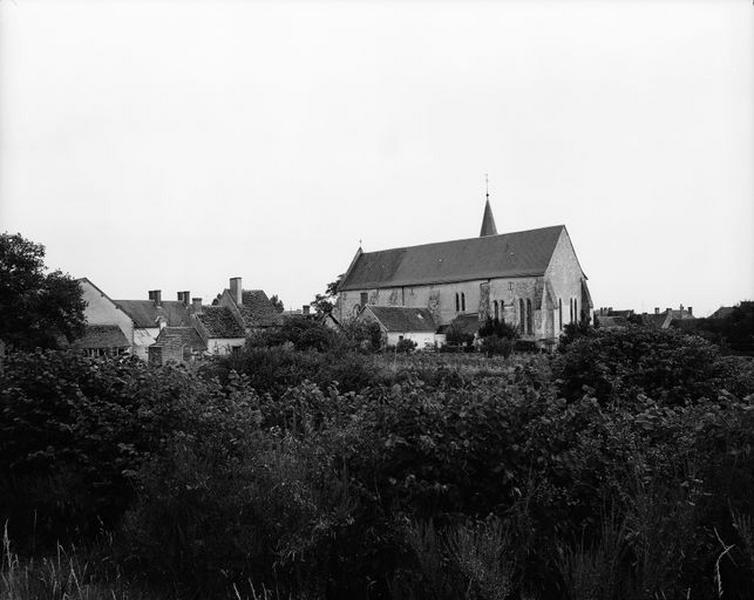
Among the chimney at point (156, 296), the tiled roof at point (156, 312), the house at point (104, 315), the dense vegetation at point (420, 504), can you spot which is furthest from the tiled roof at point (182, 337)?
the dense vegetation at point (420, 504)

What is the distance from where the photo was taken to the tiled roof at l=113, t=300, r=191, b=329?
209 feet

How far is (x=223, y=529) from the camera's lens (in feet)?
18.9

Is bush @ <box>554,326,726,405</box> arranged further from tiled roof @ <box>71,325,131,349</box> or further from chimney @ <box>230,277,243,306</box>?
chimney @ <box>230,277,243,306</box>

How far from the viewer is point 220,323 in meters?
56.5

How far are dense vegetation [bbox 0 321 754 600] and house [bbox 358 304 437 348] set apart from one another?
171ft

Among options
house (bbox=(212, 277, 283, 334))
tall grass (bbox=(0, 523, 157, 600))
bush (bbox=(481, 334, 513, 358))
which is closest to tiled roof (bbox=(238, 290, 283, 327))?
house (bbox=(212, 277, 283, 334))

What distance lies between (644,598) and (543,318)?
199 feet

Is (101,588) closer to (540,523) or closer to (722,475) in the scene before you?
(540,523)

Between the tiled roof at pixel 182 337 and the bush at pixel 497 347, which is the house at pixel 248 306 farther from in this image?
the bush at pixel 497 347

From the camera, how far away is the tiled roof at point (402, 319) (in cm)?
6259

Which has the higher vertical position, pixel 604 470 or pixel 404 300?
pixel 404 300

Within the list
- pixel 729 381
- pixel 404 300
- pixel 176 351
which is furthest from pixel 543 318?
pixel 729 381

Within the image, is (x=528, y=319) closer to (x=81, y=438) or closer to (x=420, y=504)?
(x=81, y=438)

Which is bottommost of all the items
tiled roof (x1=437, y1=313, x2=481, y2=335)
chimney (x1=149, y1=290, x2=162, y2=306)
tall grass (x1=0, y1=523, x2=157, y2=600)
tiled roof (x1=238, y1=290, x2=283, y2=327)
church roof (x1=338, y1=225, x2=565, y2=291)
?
tall grass (x1=0, y1=523, x2=157, y2=600)
